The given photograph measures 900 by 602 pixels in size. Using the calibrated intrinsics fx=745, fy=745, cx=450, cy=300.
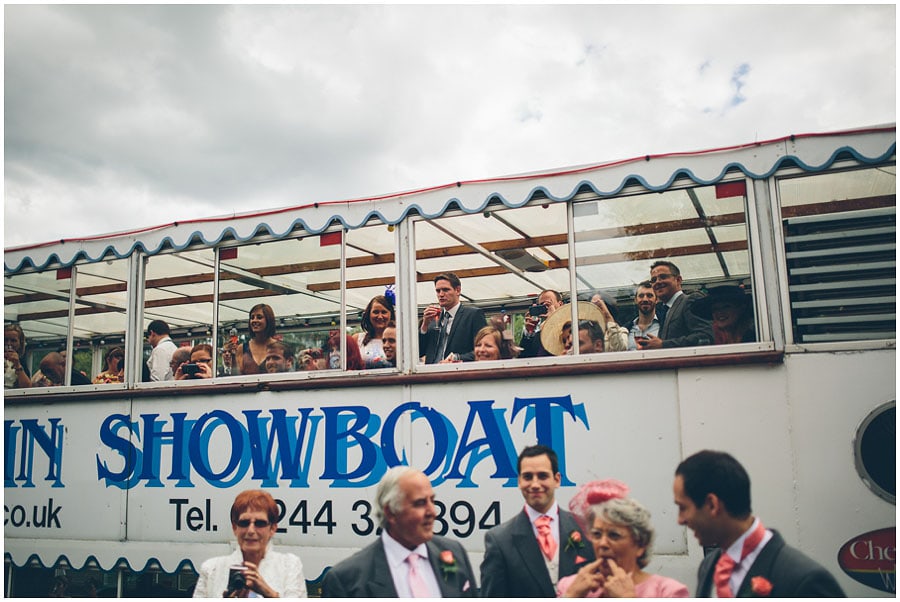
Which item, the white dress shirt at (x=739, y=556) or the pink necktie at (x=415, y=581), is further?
the pink necktie at (x=415, y=581)

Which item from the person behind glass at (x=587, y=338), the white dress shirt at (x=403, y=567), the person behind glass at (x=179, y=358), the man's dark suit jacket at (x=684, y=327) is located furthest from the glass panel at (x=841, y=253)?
the person behind glass at (x=179, y=358)

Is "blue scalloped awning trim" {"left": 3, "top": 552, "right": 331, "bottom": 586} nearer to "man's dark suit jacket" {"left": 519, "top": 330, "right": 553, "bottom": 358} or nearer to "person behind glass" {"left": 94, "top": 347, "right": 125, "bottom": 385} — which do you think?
"person behind glass" {"left": 94, "top": 347, "right": 125, "bottom": 385}

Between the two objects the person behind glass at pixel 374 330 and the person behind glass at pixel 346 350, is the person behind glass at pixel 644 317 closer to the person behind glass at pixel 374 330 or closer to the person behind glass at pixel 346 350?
the person behind glass at pixel 374 330

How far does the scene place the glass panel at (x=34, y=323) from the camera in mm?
6250

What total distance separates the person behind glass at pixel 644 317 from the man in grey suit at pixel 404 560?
1696 millimetres

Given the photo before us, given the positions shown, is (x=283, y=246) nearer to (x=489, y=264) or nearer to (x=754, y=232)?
(x=489, y=264)

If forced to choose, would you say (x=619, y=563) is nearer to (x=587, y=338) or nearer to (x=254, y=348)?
(x=587, y=338)

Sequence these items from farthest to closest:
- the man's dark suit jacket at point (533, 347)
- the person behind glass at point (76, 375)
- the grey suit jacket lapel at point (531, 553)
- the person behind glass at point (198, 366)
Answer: the person behind glass at point (76, 375) < the person behind glass at point (198, 366) < the man's dark suit jacket at point (533, 347) < the grey suit jacket lapel at point (531, 553)

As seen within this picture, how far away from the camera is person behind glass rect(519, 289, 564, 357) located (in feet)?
16.1

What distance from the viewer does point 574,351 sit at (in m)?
4.68

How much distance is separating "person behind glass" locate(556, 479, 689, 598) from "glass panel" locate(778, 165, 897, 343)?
4.96 ft

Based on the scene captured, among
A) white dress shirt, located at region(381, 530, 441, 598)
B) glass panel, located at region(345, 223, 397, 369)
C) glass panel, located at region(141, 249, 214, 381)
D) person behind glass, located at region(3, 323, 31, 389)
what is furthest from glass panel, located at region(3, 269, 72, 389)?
white dress shirt, located at region(381, 530, 441, 598)

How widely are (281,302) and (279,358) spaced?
70 cm

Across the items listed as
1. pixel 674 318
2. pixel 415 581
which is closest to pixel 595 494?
pixel 674 318
